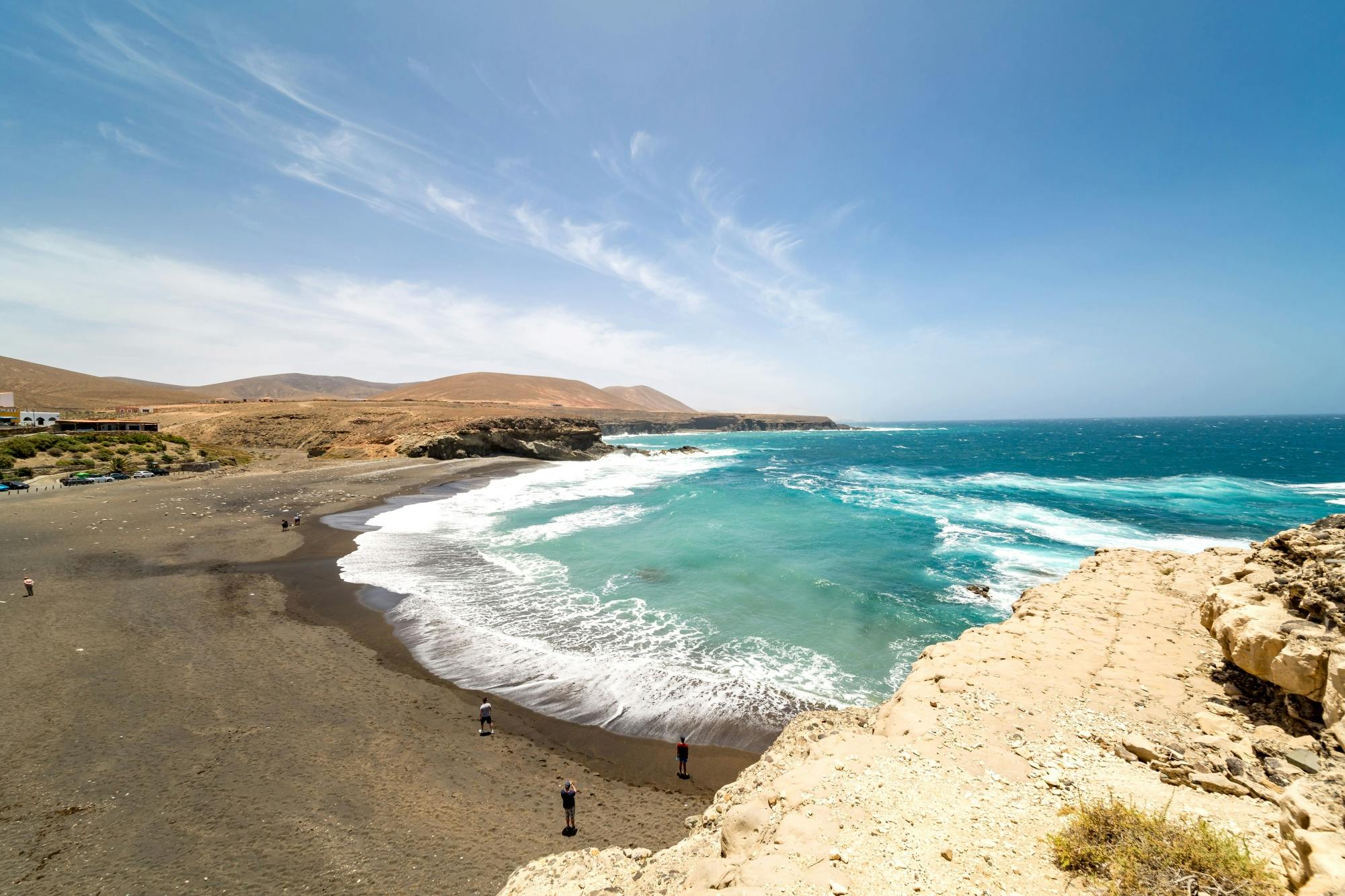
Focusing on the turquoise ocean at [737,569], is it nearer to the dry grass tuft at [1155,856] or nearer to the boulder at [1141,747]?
the boulder at [1141,747]

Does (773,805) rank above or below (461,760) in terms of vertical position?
above

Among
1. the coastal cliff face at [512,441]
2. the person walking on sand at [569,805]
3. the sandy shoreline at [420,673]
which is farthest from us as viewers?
the coastal cliff face at [512,441]

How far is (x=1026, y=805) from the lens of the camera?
208 inches

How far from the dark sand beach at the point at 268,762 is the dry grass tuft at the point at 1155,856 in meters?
5.97

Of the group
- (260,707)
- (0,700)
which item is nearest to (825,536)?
(260,707)

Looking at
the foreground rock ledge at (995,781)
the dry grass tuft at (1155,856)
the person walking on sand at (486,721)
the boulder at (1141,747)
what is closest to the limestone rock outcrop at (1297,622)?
the foreground rock ledge at (995,781)

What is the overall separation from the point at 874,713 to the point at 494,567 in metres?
16.7

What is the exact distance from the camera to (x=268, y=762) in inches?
358

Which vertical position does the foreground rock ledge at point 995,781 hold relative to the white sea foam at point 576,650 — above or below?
above

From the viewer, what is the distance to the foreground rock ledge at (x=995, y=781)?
14.3ft

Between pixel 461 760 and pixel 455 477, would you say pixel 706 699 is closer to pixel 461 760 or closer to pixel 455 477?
pixel 461 760

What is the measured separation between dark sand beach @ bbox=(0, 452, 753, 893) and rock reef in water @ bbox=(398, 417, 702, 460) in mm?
41081

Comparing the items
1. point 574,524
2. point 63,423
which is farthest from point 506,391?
point 574,524

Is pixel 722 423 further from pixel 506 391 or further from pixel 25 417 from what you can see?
pixel 25 417
